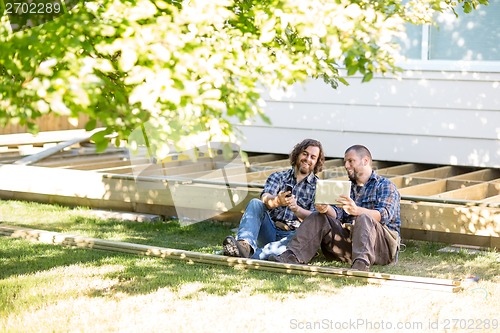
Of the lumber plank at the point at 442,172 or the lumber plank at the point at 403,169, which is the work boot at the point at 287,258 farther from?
the lumber plank at the point at 403,169

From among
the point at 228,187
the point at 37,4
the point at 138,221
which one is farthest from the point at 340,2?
the point at 138,221

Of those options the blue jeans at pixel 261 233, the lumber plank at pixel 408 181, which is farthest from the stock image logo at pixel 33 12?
the lumber plank at pixel 408 181

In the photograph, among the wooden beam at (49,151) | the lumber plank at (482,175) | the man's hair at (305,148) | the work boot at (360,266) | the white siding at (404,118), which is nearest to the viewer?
the work boot at (360,266)

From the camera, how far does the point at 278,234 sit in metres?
7.11

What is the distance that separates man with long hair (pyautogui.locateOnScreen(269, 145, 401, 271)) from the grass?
0.18 m

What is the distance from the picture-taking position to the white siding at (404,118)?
9.23 m

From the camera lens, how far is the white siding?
30.3ft

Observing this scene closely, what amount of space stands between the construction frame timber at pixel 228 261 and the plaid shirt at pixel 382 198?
687 mm

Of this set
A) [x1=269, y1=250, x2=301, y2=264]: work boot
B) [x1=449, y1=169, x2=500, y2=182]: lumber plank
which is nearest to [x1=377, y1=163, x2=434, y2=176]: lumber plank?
[x1=449, y1=169, x2=500, y2=182]: lumber plank

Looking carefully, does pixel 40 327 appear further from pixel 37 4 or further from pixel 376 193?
pixel 376 193

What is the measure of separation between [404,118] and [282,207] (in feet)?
9.95

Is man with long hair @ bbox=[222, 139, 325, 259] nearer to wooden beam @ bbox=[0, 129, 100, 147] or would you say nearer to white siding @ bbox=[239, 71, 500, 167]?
white siding @ bbox=[239, 71, 500, 167]

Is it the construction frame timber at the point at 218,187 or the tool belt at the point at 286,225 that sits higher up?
the construction frame timber at the point at 218,187

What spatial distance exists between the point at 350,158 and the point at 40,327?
9.04 ft
